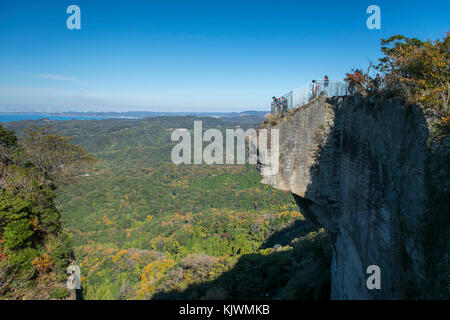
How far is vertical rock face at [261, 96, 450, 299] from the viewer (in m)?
4.57

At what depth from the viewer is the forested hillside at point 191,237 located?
2195 cm

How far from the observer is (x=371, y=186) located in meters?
6.59

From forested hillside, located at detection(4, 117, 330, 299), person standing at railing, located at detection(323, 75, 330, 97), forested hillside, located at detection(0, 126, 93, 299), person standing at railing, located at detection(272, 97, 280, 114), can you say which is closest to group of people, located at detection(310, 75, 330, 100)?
person standing at railing, located at detection(323, 75, 330, 97)

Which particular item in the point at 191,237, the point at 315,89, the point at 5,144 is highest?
the point at 315,89

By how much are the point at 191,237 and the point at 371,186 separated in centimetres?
5006

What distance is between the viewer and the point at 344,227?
8594 mm

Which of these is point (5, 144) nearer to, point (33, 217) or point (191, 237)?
point (33, 217)

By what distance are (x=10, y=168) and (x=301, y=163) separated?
691 inches

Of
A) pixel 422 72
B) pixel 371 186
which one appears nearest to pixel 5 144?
pixel 371 186

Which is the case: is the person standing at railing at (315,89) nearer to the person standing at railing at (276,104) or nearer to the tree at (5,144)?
the person standing at railing at (276,104)

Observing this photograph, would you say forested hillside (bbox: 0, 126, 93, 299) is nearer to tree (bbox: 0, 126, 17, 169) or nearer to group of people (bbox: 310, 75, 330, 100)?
tree (bbox: 0, 126, 17, 169)

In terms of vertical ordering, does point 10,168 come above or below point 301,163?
below

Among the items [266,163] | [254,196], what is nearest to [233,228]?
[254,196]
